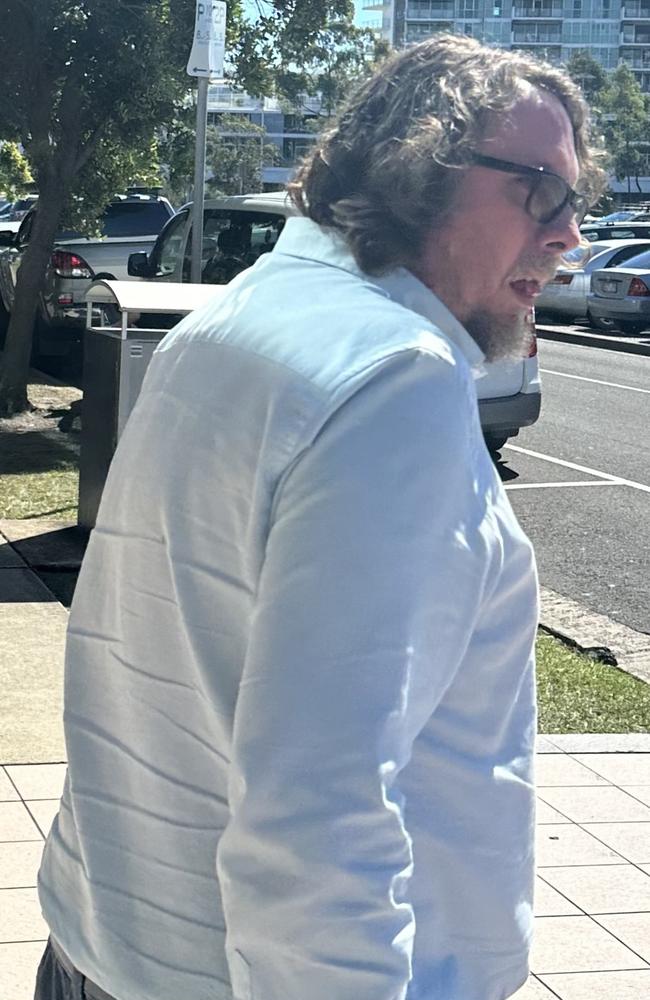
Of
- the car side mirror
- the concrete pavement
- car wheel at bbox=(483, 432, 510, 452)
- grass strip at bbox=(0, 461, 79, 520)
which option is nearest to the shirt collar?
the concrete pavement

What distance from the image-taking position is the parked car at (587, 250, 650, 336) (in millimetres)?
23219

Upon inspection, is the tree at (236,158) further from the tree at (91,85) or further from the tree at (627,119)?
the tree at (91,85)

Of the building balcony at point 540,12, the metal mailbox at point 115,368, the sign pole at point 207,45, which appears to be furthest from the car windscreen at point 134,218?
the building balcony at point 540,12

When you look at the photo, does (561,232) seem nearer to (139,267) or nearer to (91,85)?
(91,85)

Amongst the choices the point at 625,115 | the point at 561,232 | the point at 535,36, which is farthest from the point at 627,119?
the point at 561,232

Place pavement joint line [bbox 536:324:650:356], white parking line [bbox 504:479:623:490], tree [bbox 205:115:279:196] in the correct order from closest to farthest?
white parking line [bbox 504:479:623:490] < pavement joint line [bbox 536:324:650:356] < tree [bbox 205:115:279:196]

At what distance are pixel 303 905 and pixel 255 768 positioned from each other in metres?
0.12

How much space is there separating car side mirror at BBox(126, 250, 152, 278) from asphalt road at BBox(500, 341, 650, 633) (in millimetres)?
3497

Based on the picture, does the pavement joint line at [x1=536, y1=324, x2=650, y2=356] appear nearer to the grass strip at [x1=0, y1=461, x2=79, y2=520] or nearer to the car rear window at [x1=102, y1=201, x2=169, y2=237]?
the car rear window at [x1=102, y1=201, x2=169, y2=237]

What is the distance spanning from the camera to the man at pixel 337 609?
126 centimetres

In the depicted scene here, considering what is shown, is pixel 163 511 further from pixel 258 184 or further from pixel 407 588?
pixel 258 184

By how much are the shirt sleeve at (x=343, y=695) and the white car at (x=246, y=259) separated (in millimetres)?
8717

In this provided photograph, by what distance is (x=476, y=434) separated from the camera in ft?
4.42

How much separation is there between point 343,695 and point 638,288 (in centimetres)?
2275
